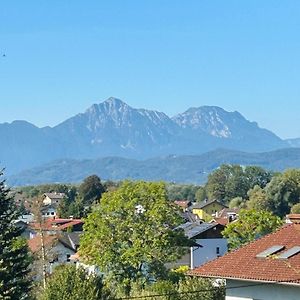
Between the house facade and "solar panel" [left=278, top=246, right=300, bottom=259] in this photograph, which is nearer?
"solar panel" [left=278, top=246, right=300, bottom=259]

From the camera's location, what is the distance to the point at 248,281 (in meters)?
19.6

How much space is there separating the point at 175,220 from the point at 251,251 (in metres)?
20.9

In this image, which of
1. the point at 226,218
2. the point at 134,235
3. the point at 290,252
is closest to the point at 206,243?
the point at 134,235

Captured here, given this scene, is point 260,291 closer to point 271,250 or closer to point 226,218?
point 271,250

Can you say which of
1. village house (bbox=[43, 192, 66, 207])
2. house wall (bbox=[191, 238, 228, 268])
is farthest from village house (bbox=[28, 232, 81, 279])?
village house (bbox=[43, 192, 66, 207])

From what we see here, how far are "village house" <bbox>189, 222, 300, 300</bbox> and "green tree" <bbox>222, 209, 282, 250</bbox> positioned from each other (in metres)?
37.0

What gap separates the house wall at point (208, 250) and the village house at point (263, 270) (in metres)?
40.3

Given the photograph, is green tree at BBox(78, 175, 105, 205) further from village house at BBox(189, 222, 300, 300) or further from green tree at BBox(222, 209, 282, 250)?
village house at BBox(189, 222, 300, 300)

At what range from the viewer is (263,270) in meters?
19.3

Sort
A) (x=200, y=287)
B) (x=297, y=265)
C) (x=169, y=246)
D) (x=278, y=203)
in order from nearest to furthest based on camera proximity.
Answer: (x=297, y=265) < (x=200, y=287) < (x=169, y=246) < (x=278, y=203)

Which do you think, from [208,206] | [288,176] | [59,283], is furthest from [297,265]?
[208,206]

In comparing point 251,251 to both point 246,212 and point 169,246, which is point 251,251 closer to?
point 169,246

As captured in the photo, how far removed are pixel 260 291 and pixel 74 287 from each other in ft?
30.5

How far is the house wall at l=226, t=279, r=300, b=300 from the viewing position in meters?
18.8
